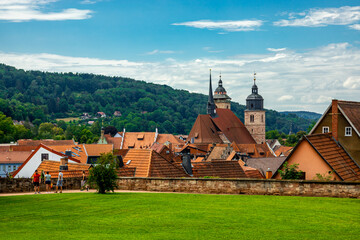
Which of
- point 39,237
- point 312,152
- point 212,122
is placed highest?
point 212,122

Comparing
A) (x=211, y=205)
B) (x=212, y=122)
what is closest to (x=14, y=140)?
(x=212, y=122)

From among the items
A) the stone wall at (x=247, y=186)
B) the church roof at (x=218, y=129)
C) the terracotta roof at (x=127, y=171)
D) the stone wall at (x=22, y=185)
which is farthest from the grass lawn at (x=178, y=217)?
the church roof at (x=218, y=129)

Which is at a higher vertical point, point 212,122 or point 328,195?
point 212,122

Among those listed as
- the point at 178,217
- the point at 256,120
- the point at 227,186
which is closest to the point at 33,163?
the point at 227,186

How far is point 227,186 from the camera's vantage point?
2355 cm

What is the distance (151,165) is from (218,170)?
6246 mm

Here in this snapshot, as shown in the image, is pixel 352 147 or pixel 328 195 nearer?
pixel 328 195

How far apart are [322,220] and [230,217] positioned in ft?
8.73

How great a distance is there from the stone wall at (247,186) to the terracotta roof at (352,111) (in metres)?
10.6

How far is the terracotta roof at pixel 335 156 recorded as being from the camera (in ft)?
92.4

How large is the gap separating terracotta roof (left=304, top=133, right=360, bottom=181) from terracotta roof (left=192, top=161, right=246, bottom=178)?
9580 millimetres

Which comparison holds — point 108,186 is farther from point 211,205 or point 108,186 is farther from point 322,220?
point 322,220

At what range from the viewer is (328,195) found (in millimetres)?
21031

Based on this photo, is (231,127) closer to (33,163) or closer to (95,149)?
(95,149)
